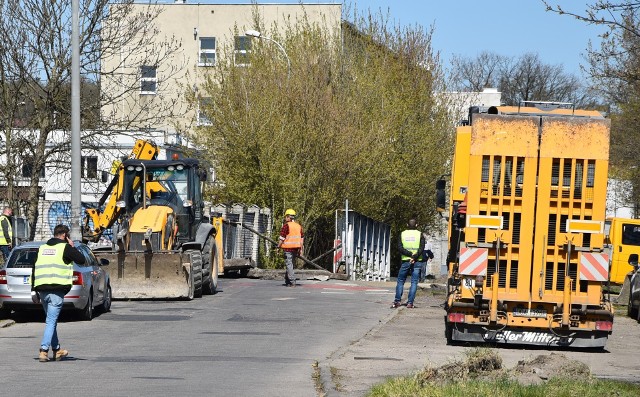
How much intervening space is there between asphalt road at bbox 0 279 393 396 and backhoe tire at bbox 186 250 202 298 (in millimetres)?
318

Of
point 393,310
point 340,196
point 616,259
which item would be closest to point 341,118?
point 340,196

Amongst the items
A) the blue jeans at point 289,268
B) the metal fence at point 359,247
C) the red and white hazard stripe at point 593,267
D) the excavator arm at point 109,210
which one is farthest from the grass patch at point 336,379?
the metal fence at point 359,247

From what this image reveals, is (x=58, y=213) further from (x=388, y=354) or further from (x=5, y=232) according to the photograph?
(x=388, y=354)

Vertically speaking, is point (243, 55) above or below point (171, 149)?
above

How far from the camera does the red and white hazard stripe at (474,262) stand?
16.5 metres

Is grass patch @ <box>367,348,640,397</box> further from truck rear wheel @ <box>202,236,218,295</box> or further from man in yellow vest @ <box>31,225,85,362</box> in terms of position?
truck rear wheel @ <box>202,236,218,295</box>

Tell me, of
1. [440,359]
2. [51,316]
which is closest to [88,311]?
[51,316]

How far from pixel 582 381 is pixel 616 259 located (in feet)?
84.3

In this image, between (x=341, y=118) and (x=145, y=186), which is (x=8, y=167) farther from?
(x=341, y=118)

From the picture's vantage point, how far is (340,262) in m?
37.2

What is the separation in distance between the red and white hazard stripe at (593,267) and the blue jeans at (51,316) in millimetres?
7016

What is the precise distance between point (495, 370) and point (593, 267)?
4.59 meters

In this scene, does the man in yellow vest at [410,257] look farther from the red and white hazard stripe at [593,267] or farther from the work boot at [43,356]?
the work boot at [43,356]

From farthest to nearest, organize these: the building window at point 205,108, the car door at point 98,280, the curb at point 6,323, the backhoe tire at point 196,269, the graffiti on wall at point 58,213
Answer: the graffiti on wall at point 58,213 < the building window at point 205,108 < the backhoe tire at point 196,269 < the car door at point 98,280 < the curb at point 6,323
